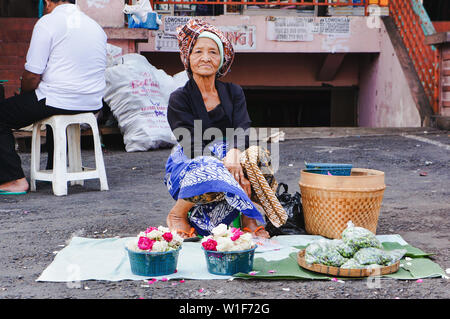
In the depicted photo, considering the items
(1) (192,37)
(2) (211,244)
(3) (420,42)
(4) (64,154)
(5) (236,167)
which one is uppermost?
(3) (420,42)

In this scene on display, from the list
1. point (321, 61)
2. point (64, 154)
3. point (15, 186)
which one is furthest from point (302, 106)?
point (15, 186)

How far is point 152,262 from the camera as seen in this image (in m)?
2.71

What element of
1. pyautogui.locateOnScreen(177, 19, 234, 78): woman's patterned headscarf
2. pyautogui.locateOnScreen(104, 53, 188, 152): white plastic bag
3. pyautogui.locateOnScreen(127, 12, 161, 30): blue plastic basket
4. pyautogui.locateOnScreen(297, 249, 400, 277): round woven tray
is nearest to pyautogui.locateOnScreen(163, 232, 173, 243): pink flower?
pyautogui.locateOnScreen(297, 249, 400, 277): round woven tray

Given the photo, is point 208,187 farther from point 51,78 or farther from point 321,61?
point 321,61

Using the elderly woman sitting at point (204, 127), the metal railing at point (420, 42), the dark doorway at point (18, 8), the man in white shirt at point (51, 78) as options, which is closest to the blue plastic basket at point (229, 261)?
the elderly woman sitting at point (204, 127)

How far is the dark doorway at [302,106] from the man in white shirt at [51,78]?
21.6ft

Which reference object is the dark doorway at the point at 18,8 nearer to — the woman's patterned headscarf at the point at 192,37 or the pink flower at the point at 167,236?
Result: the woman's patterned headscarf at the point at 192,37

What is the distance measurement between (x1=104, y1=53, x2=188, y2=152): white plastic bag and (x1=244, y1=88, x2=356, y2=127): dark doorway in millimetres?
3945

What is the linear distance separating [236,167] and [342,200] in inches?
25.6

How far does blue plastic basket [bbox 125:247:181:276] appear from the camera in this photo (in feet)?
8.86

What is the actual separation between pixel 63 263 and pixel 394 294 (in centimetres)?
163

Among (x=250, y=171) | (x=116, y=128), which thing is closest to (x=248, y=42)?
(x=116, y=128)

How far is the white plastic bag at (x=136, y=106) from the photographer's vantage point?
753cm

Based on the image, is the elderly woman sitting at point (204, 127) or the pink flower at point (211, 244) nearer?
the pink flower at point (211, 244)
